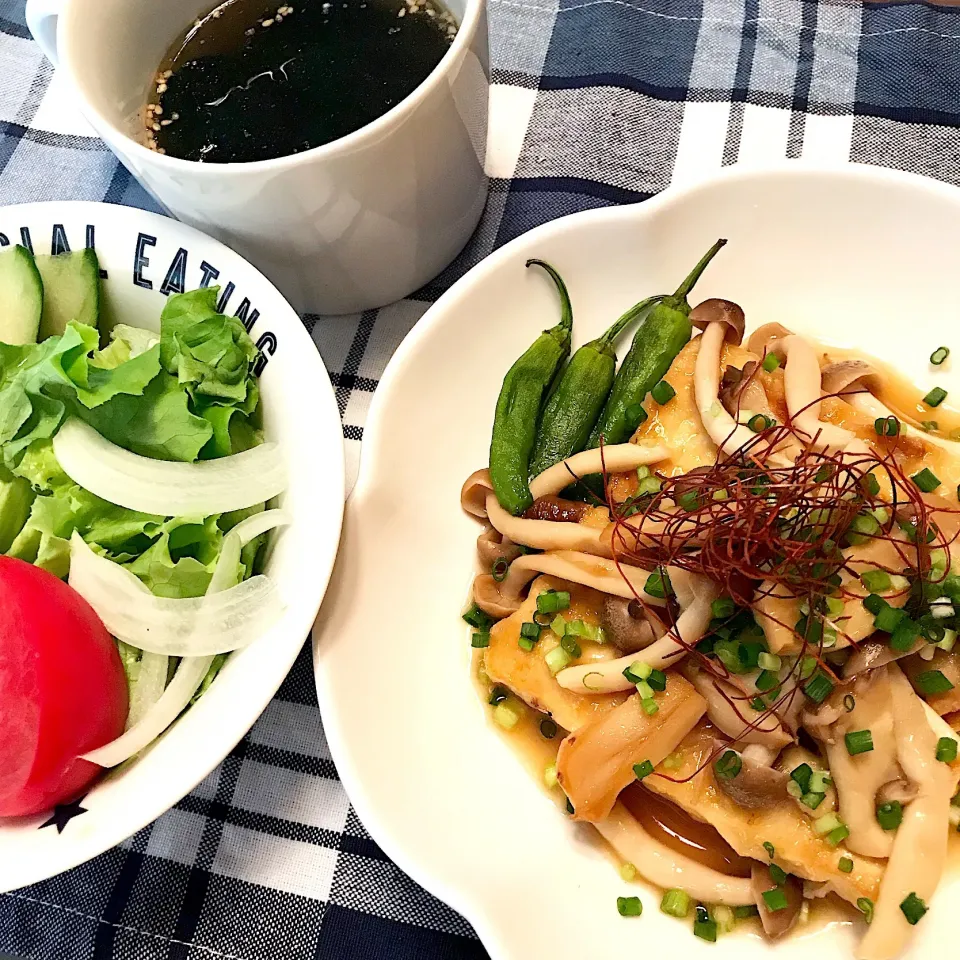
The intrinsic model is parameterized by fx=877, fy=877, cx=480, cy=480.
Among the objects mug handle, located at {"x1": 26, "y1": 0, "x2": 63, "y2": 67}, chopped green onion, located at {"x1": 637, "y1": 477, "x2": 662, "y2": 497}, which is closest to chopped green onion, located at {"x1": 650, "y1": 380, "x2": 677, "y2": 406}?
chopped green onion, located at {"x1": 637, "y1": 477, "x2": 662, "y2": 497}

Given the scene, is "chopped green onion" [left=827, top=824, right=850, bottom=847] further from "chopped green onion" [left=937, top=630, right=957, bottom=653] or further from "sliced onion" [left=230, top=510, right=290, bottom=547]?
"sliced onion" [left=230, top=510, right=290, bottom=547]

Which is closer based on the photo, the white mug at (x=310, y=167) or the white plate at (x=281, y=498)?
the white plate at (x=281, y=498)

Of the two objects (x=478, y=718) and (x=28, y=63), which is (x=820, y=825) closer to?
(x=478, y=718)

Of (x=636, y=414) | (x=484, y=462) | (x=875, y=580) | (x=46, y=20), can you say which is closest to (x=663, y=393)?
(x=636, y=414)

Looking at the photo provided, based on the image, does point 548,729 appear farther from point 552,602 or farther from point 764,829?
point 764,829

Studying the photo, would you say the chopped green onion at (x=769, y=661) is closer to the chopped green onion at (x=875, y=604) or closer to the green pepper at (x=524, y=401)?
the chopped green onion at (x=875, y=604)

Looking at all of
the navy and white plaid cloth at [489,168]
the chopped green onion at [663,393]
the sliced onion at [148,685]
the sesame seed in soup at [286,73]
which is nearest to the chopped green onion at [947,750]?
the chopped green onion at [663,393]
